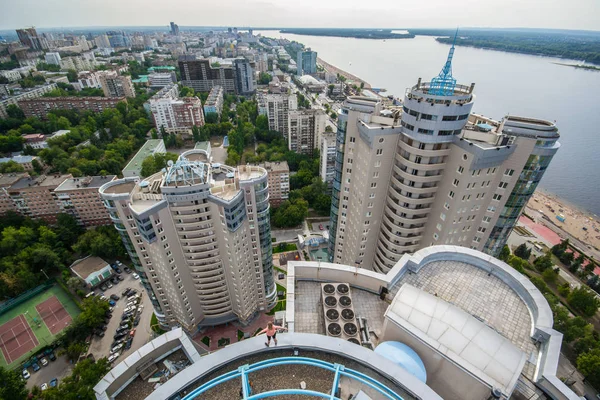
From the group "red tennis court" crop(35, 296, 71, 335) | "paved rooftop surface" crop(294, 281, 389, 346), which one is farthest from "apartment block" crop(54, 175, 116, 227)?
"paved rooftop surface" crop(294, 281, 389, 346)

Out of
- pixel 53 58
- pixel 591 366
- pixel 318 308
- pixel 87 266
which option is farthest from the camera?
pixel 53 58

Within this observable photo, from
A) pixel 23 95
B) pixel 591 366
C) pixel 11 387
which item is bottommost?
pixel 591 366

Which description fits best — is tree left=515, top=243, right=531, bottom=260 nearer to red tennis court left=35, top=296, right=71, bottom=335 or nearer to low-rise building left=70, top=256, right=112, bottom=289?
low-rise building left=70, top=256, right=112, bottom=289

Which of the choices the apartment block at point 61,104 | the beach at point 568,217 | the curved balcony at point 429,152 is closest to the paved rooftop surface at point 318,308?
the curved balcony at point 429,152

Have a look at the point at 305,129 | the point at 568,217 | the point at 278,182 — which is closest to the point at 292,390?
the point at 278,182

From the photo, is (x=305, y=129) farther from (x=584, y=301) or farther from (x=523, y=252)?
(x=584, y=301)
